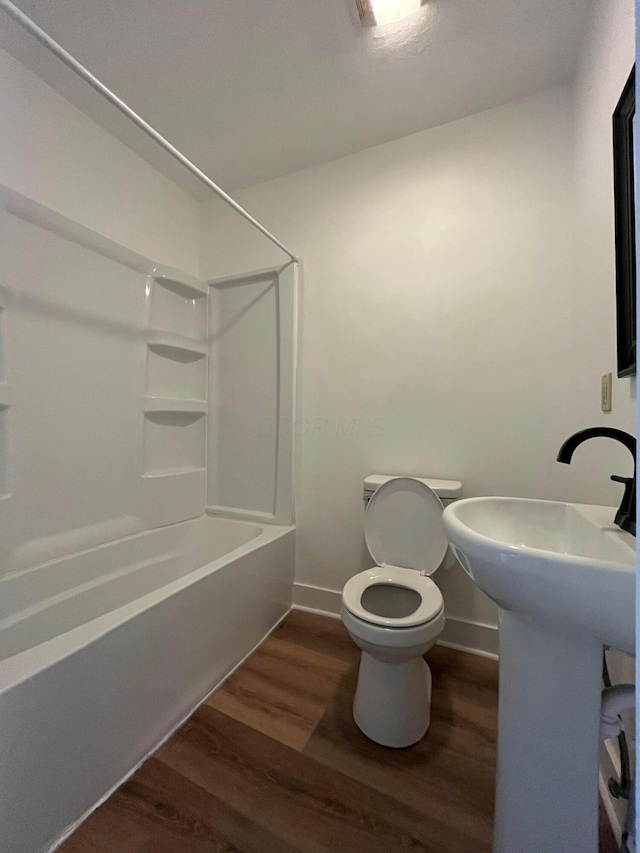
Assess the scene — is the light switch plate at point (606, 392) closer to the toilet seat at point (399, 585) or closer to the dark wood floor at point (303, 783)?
the toilet seat at point (399, 585)

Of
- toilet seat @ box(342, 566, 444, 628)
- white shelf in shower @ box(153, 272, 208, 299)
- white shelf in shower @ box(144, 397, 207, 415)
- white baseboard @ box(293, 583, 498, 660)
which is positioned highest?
white shelf in shower @ box(153, 272, 208, 299)

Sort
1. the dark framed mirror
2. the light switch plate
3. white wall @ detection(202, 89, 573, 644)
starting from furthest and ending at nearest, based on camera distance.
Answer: white wall @ detection(202, 89, 573, 644) → the light switch plate → the dark framed mirror

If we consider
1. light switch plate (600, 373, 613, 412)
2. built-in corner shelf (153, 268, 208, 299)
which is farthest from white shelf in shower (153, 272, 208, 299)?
light switch plate (600, 373, 613, 412)

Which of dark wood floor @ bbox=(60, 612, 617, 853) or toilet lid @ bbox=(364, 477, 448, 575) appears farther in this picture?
toilet lid @ bbox=(364, 477, 448, 575)

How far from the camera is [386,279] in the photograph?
1769 millimetres

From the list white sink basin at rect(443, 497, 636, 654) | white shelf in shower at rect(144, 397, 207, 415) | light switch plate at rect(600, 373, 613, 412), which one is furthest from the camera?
white shelf in shower at rect(144, 397, 207, 415)

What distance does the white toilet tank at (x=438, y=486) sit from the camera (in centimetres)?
149

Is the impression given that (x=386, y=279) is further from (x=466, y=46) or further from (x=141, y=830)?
(x=141, y=830)

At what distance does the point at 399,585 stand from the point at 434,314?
1.22 meters

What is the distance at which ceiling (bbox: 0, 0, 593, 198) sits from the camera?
1203mm

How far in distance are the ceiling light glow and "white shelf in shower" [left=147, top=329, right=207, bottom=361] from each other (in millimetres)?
1598

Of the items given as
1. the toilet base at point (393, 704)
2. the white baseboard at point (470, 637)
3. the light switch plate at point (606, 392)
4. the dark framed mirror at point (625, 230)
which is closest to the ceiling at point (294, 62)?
the dark framed mirror at point (625, 230)

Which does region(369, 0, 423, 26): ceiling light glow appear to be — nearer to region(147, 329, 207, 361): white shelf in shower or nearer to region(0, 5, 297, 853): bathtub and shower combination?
region(0, 5, 297, 853): bathtub and shower combination

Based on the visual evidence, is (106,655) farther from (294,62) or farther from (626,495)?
(294,62)
